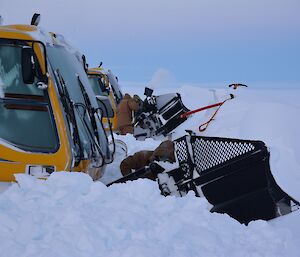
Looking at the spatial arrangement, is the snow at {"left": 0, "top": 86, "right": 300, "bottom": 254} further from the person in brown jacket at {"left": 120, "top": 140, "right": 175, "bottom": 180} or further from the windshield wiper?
the person in brown jacket at {"left": 120, "top": 140, "right": 175, "bottom": 180}

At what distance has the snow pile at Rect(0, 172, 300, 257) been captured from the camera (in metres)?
3.18

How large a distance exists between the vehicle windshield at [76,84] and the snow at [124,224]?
4.05 feet

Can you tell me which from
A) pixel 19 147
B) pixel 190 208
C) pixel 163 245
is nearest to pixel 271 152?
pixel 190 208

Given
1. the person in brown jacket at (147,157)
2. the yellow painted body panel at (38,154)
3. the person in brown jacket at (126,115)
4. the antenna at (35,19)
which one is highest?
the antenna at (35,19)

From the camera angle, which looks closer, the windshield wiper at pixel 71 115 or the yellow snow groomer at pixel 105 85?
the windshield wiper at pixel 71 115

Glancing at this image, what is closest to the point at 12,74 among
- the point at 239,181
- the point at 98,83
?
the point at 239,181

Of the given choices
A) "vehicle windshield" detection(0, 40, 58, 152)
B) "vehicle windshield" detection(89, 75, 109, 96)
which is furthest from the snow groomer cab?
"vehicle windshield" detection(89, 75, 109, 96)

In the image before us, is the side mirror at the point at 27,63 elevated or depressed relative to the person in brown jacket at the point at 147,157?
elevated

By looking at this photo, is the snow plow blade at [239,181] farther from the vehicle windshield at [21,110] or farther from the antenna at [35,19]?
the antenna at [35,19]

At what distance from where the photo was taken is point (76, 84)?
5.77 metres

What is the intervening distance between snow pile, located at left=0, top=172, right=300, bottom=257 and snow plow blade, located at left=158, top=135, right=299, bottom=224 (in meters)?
0.22

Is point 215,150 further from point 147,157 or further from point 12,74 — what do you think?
point 12,74

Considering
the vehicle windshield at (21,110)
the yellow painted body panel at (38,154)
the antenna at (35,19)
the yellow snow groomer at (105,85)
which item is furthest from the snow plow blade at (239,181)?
the yellow snow groomer at (105,85)

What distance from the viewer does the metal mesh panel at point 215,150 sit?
14.1ft
